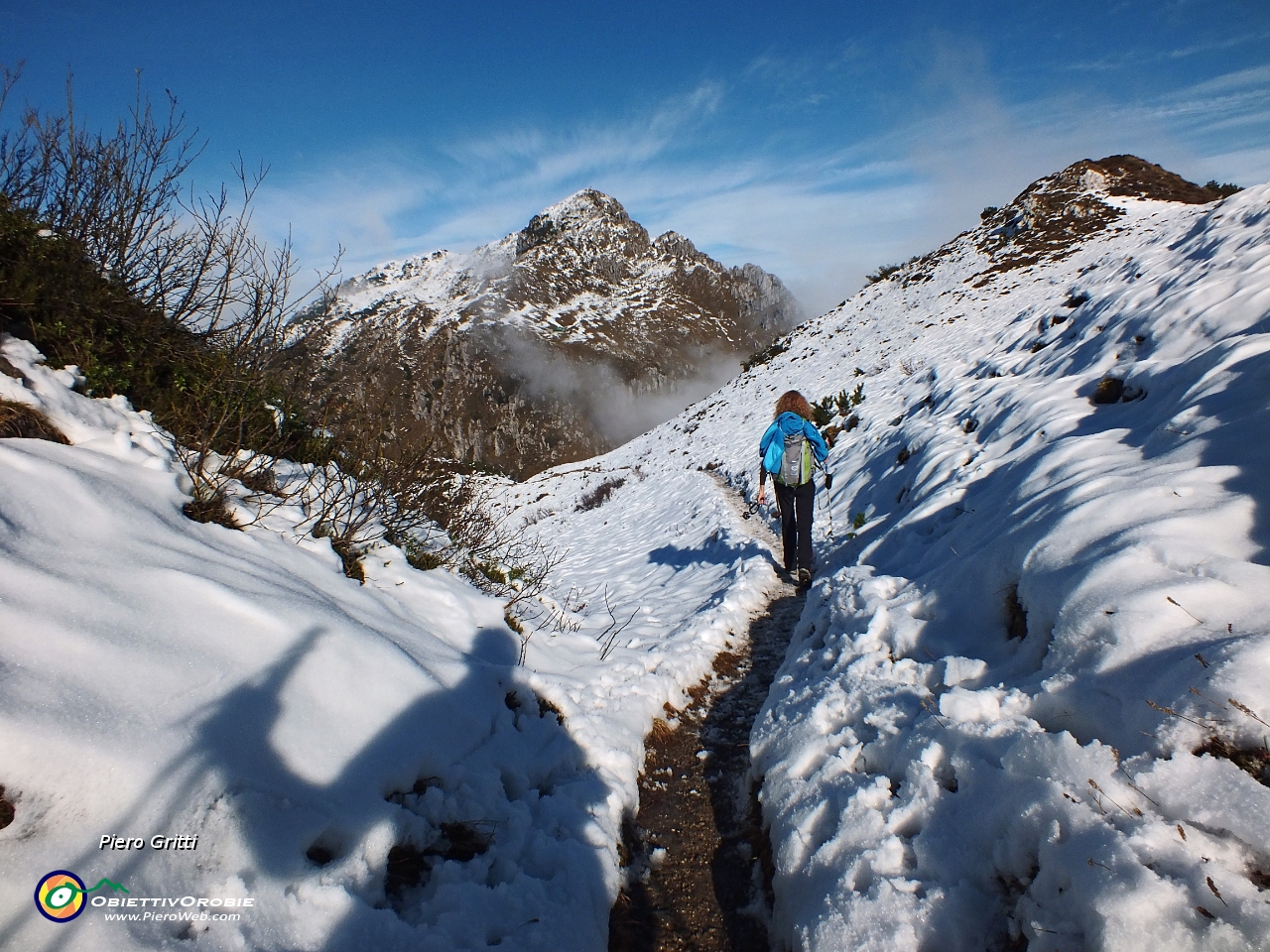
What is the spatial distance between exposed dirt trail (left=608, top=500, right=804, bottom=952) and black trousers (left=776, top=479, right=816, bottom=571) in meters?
2.39

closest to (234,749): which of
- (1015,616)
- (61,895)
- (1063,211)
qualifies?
(61,895)

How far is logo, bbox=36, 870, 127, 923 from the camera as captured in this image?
63.7 inches

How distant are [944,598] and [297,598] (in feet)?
14.0

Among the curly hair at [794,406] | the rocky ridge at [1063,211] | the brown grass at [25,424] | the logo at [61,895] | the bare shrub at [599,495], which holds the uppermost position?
the rocky ridge at [1063,211]

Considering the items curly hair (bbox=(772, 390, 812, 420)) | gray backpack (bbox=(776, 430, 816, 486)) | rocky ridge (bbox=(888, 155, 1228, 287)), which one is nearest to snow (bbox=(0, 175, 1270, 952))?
gray backpack (bbox=(776, 430, 816, 486))

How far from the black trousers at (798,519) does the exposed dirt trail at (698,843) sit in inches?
94.1

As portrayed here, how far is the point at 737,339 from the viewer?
196125mm

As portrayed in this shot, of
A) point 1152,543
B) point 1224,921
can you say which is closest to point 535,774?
point 1224,921

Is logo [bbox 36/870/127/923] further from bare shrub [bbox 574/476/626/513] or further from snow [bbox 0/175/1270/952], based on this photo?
bare shrub [bbox 574/476/626/513]

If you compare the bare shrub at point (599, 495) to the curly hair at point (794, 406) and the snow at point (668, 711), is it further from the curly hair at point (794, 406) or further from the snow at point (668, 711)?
the snow at point (668, 711)

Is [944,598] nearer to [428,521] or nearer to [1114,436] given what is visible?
[1114,436]

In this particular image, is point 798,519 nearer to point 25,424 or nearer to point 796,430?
point 796,430

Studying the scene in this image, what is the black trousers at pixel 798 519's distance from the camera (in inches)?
267

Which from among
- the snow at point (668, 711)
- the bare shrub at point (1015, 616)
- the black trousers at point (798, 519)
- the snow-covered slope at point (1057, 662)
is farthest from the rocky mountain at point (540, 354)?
the bare shrub at point (1015, 616)
